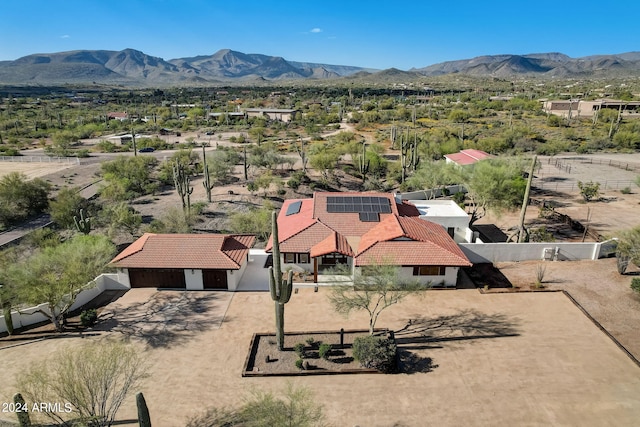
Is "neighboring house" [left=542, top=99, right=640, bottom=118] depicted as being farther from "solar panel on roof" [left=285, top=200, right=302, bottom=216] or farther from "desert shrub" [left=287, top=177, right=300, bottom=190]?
"solar panel on roof" [left=285, top=200, right=302, bottom=216]

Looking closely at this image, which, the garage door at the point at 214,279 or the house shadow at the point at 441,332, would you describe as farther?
the garage door at the point at 214,279

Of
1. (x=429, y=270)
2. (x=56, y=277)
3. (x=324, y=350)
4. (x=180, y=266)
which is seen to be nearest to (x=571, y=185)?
(x=429, y=270)

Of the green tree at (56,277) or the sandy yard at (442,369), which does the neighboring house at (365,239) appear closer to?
the sandy yard at (442,369)

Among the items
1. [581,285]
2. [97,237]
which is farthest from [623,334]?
[97,237]

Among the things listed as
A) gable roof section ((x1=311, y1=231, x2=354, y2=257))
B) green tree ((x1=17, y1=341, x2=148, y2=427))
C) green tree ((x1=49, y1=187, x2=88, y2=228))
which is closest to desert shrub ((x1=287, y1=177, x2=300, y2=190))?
gable roof section ((x1=311, y1=231, x2=354, y2=257))

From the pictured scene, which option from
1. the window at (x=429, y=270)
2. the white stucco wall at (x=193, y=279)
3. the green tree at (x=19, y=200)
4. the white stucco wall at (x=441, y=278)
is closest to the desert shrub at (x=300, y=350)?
the white stucco wall at (x=441, y=278)

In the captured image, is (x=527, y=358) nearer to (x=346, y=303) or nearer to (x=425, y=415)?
(x=425, y=415)

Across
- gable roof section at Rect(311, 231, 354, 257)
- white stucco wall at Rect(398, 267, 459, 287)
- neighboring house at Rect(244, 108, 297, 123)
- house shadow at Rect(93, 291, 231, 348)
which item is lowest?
house shadow at Rect(93, 291, 231, 348)
